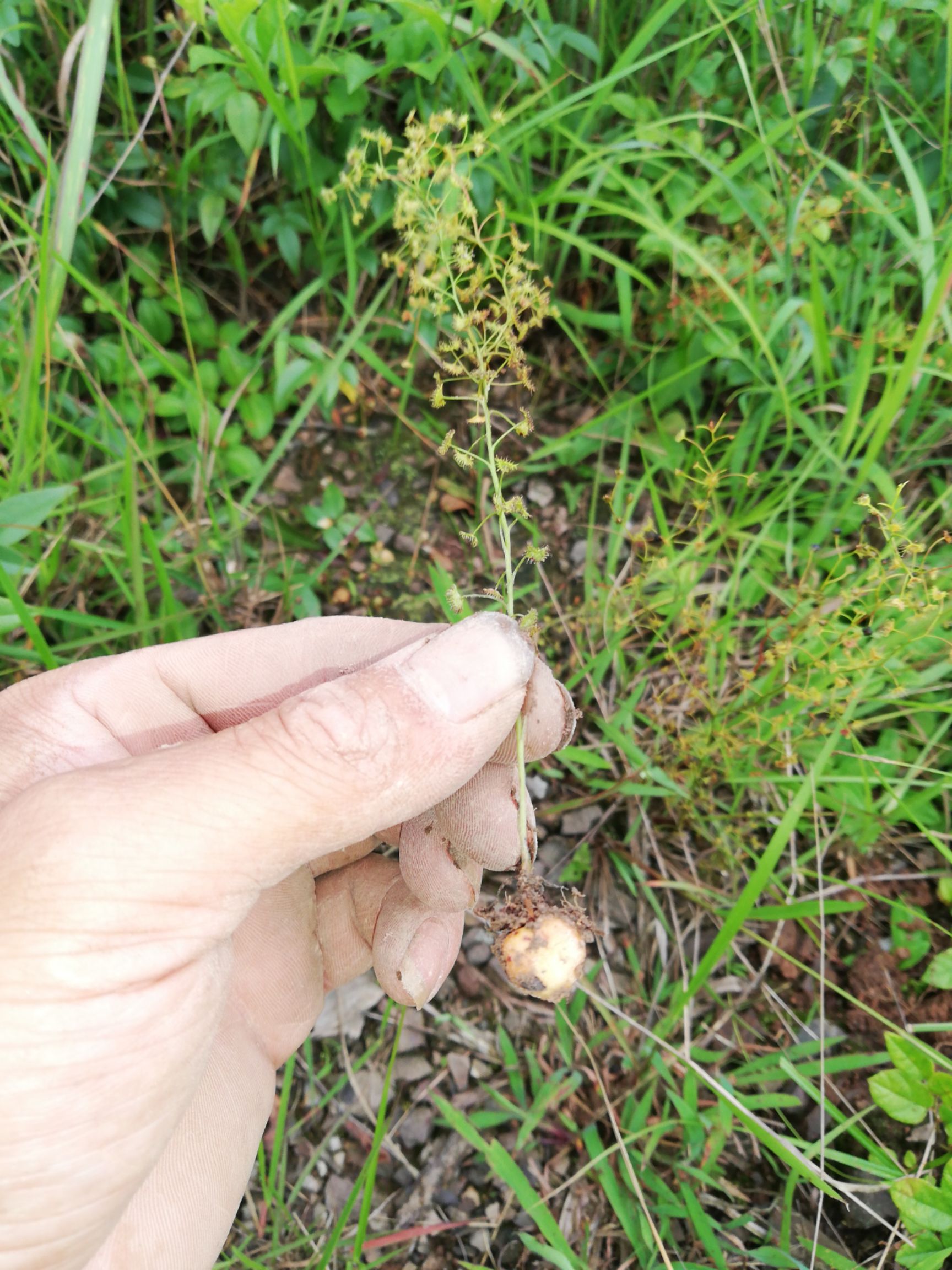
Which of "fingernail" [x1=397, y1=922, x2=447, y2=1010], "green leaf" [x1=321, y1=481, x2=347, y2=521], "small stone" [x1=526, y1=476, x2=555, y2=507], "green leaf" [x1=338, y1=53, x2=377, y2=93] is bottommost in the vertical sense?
"fingernail" [x1=397, y1=922, x2=447, y2=1010]

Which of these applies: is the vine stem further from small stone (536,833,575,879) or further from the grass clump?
small stone (536,833,575,879)

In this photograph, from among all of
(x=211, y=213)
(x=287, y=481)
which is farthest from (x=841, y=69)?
(x=287, y=481)

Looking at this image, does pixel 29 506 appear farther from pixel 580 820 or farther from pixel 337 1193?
pixel 337 1193

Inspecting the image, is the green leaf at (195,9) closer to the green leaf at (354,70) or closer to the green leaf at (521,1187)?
the green leaf at (354,70)

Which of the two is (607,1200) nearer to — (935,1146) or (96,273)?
(935,1146)

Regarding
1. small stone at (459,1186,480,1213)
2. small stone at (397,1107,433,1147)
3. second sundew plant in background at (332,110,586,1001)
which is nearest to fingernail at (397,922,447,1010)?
second sundew plant in background at (332,110,586,1001)

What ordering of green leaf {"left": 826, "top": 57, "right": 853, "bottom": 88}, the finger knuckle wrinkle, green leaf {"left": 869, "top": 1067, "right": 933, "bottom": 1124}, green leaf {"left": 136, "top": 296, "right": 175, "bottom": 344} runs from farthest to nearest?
green leaf {"left": 136, "top": 296, "right": 175, "bottom": 344} → green leaf {"left": 826, "top": 57, "right": 853, "bottom": 88} → green leaf {"left": 869, "top": 1067, "right": 933, "bottom": 1124} → the finger knuckle wrinkle

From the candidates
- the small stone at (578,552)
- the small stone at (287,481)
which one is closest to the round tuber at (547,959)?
the small stone at (578,552)
